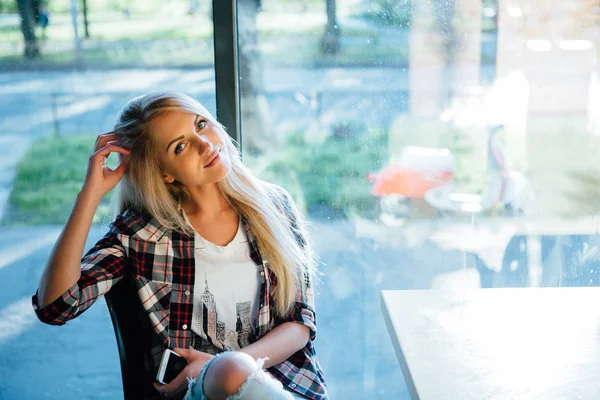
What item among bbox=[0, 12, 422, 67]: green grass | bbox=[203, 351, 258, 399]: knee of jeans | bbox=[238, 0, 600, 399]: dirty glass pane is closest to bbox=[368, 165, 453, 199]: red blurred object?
bbox=[238, 0, 600, 399]: dirty glass pane

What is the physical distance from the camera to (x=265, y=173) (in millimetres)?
2236

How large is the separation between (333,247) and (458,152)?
524mm

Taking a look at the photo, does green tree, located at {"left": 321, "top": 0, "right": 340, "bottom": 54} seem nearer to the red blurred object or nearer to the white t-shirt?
the red blurred object

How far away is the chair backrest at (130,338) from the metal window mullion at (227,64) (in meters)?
0.72

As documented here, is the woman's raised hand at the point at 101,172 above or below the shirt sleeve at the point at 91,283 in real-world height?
above

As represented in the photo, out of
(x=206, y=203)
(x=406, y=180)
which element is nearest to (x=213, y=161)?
(x=206, y=203)

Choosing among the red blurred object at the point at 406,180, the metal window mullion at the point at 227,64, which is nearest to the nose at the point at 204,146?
the metal window mullion at the point at 227,64

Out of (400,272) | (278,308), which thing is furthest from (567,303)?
(400,272)

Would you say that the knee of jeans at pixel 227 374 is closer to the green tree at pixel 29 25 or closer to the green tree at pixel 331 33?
the green tree at pixel 331 33

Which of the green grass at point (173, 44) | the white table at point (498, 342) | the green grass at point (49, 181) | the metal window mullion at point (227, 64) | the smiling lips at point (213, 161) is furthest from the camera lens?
the green grass at point (49, 181)

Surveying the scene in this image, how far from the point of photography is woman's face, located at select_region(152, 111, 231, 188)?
4.99ft

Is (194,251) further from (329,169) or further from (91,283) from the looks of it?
(329,169)

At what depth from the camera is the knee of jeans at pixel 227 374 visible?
1.19m

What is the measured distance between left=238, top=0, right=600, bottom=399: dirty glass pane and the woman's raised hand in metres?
0.69
